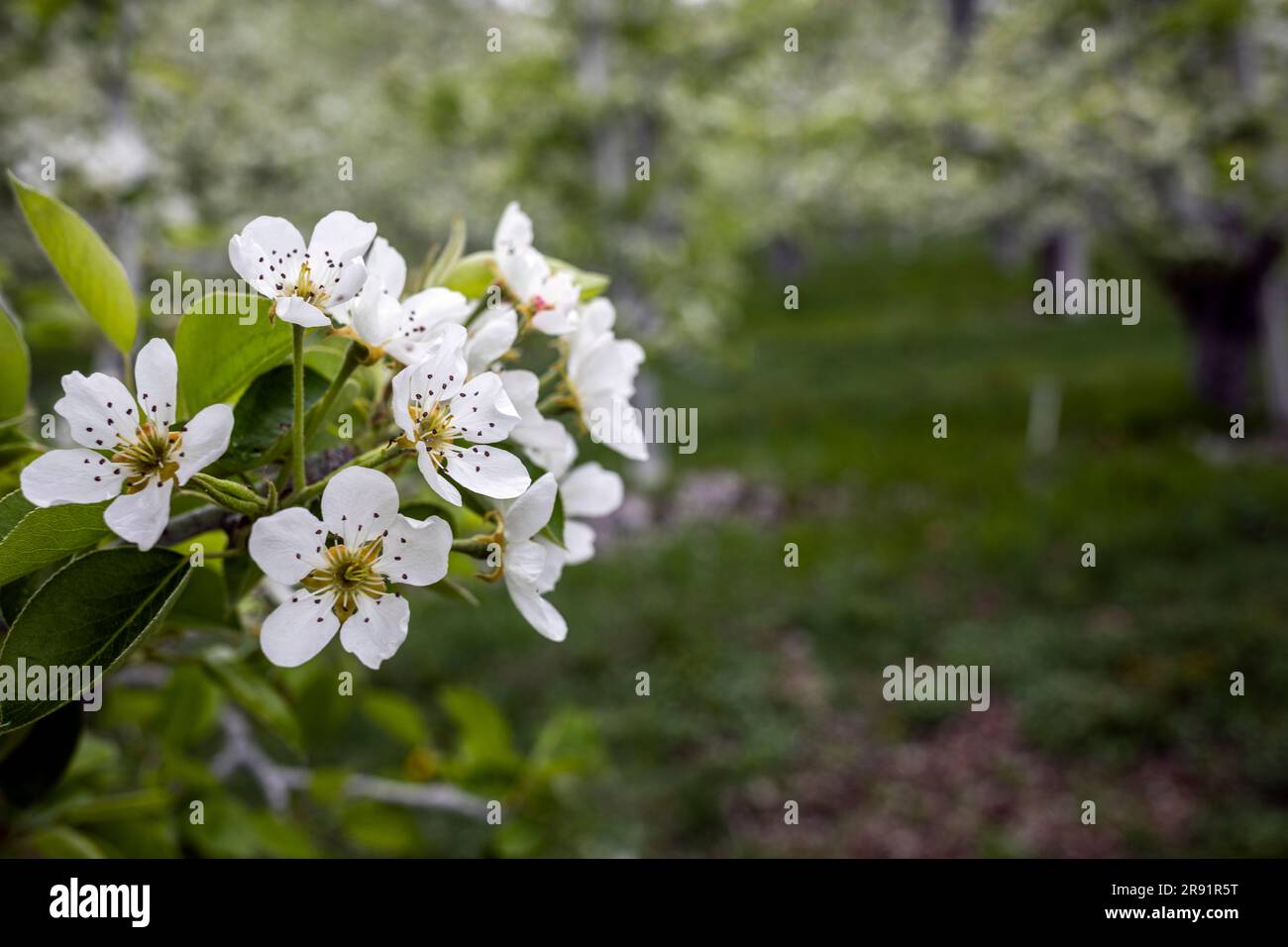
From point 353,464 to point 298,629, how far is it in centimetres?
12

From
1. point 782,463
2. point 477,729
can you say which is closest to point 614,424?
point 477,729

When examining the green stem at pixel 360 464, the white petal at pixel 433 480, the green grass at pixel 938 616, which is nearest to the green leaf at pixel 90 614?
the green stem at pixel 360 464

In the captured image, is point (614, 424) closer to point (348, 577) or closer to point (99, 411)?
point (348, 577)

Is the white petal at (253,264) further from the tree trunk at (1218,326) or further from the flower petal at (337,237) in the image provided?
the tree trunk at (1218,326)

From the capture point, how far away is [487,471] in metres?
0.74

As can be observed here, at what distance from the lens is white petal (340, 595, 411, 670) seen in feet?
2.36

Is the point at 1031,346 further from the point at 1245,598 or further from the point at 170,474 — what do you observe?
the point at 170,474

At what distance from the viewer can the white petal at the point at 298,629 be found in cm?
71

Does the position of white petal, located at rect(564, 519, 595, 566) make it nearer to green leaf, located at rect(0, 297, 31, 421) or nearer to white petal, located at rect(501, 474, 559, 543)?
white petal, located at rect(501, 474, 559, 543)

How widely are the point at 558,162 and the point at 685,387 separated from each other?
3.94 meters

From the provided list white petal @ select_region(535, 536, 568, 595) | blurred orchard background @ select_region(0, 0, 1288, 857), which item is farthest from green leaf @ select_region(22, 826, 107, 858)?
white petal @ select_region(535, 536, 568, 595)

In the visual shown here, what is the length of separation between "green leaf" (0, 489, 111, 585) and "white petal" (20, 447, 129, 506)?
0.04 feet

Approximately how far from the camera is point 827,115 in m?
6.84
